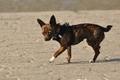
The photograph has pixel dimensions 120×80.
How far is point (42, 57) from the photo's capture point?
972 cm

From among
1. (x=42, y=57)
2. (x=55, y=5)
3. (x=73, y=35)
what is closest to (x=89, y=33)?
(x=73, y=35)

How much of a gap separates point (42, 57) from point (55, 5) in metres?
9.86

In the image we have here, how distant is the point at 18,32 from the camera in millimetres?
12445

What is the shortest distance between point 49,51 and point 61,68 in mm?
1536

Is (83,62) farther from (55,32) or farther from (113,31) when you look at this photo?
(113,31)

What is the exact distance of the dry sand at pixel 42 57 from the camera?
27.4 ft

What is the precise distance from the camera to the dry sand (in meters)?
8.34

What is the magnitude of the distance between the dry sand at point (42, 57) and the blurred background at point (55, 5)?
4306 millimetres

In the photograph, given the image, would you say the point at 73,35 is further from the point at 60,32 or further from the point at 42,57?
the point at 42,57

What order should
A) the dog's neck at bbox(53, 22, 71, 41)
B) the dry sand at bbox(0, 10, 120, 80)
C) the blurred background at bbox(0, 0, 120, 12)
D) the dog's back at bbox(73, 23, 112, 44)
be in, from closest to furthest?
the dry sand at bbox(0, 10, 120, 80) → the dog's neck at bbox(53, 22, 71, 41) → the dog's back at bbox(73, 23, 112, 44) → the blurred background at bbox(0, 0, 120, 12)

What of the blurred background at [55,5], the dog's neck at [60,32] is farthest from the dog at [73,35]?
the blurred background at [55,5]

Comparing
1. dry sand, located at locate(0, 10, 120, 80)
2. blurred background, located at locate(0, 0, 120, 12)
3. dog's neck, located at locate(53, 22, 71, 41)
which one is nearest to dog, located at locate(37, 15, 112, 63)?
dog's neck, located at locate(53, 22, 71, 41)

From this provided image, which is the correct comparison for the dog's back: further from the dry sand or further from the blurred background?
the blurred background

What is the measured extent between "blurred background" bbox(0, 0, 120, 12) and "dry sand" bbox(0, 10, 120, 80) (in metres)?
4.31
